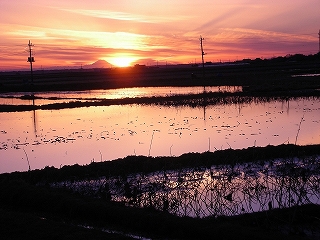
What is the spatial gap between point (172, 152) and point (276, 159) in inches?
141

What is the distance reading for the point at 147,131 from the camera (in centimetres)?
1855

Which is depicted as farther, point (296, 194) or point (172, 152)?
point (172, 152)

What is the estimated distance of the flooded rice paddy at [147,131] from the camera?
48.1ft

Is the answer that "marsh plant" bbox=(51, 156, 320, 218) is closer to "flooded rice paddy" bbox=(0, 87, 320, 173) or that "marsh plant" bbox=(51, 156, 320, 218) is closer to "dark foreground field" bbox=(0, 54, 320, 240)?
"dark foreground field" bbox=(0, 54, 320, 240)

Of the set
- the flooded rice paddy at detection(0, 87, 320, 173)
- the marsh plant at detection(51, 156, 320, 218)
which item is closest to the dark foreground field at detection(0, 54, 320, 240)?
the marsh plant at detection(51, 156, 320, 218)

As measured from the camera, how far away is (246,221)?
766 cm

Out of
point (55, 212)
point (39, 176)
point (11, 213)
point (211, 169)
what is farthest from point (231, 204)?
point (39, 176)

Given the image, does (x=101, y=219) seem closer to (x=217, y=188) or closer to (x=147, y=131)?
(x=217, y=188)

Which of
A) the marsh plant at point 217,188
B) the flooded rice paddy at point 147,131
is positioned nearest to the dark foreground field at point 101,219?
the marsh plant at point 217,188

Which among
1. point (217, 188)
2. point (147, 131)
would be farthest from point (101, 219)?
point (147, 131)

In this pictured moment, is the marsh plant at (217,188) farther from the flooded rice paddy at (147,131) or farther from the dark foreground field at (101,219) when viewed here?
the flooded rice paddy at (147,131)

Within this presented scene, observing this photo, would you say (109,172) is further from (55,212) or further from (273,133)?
(273,133)

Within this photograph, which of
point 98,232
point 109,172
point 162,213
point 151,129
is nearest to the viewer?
point 98,232

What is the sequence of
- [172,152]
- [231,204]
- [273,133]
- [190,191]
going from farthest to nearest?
[273,133] → [172,152] → [190,191] → [231,204]
